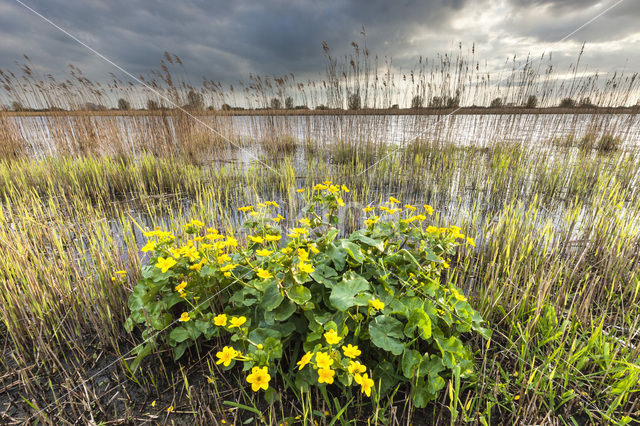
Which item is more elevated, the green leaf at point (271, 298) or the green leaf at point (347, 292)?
the green leaf at point (347, 292)

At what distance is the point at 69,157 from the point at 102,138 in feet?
2.38

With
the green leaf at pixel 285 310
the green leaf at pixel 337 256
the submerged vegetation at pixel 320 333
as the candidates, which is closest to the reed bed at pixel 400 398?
the submerged vegetation at pixel 320 333

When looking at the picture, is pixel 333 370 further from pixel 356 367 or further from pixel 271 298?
pixel 271 298

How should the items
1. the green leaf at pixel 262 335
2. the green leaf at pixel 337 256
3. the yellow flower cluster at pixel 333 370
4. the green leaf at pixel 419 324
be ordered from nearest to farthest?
1. the yellow flower cluster at pixel 333 370
2. the green leaf at pixel 419 324
3. the green leaf at pixel 262 335
4. the green leaf at pixel 337 256

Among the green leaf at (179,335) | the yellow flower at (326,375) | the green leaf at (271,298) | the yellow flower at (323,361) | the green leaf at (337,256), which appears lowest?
the green leaf at (179,335)

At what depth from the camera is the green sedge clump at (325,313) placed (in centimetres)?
101

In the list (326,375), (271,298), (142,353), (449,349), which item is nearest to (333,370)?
(326,375)

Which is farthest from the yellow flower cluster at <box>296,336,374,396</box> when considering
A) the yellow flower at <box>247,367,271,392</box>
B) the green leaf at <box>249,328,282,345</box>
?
the green leaf at <box>249,328,282,345</box>

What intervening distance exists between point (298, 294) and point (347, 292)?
201 millimetres

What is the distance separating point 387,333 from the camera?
A: 1046 mm

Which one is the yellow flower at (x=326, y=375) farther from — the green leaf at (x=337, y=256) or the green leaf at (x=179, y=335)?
the green leaf at (x=179, y=335)

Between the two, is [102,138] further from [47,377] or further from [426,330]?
[426,330]

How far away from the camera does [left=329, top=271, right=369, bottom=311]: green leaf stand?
1025mm

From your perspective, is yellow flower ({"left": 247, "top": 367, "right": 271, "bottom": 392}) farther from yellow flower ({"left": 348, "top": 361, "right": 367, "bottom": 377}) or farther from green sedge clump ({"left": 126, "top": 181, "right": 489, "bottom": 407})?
yellow flower ({"left": 348, "top": 361, "right": 367, "bottom": 377})
